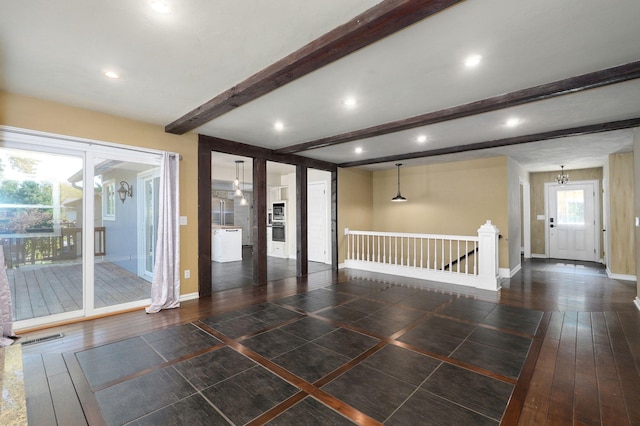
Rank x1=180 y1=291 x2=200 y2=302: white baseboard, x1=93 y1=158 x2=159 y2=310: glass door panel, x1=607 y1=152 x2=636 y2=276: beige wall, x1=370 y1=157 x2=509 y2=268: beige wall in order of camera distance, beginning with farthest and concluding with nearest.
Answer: x1=370 y1=157 x2=509 y2=268: beige wall
x1=607 y1=152 x2=636 y2=276: beige wall
x1=180 y1=291 x2=200 y2=302: white baseboard
x1=93 y1=158 x2=159 y2=310: glass door panel

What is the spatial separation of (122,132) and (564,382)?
5.35m

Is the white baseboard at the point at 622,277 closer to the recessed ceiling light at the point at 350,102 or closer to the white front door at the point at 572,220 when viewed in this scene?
the white front door at the point at 572,220

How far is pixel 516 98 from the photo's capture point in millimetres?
3043

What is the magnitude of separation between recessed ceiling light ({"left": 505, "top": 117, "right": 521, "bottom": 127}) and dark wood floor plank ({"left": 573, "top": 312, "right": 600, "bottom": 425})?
2.66 metres

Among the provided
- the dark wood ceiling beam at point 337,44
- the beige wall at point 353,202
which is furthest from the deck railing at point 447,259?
the dark wood ceiling beam at point 337,44

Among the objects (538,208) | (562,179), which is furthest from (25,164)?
(538,208)

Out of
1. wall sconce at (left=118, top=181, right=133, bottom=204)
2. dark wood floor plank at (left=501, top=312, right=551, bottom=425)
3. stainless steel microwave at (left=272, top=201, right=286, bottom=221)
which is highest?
wall sconce at (left=118, top=181, right=133, bottom=204)

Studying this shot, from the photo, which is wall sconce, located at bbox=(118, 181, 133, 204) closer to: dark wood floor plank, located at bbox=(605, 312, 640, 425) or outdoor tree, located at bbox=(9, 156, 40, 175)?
outdoor tree, located at bbox=(9, 156, 40, 175)

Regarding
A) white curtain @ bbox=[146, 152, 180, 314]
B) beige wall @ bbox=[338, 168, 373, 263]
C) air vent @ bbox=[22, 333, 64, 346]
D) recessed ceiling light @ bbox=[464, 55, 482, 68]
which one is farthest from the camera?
beige wall @ bbox=[338, 168, 373, 263]

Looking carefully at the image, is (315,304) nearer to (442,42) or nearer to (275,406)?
(275,406)

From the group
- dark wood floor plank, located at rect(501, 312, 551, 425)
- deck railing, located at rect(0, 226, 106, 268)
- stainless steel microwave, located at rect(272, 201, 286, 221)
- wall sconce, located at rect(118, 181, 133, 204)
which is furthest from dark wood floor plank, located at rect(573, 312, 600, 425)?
stainless steel microwave, located at rect(272, 201, 286, 221)

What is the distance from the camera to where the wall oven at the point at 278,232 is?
8766 mm

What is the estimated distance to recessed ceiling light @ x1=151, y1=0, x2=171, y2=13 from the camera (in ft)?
5.80

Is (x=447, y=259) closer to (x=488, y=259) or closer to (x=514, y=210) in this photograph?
(x=514, y=210)
